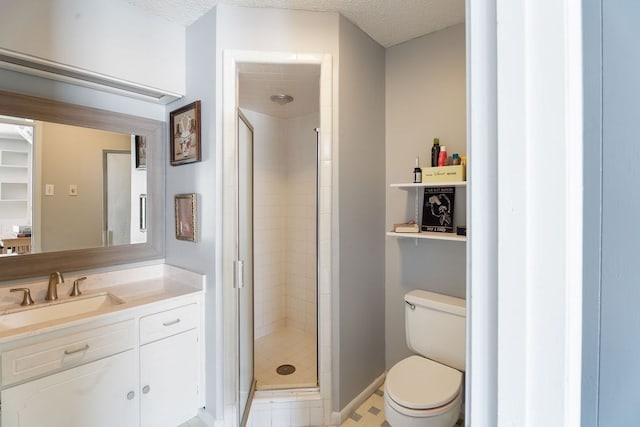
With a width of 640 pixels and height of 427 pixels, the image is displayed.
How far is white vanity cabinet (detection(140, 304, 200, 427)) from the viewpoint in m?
1.49

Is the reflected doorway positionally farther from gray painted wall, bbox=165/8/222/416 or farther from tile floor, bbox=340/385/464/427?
tile floor, bbox=340/385/464/427

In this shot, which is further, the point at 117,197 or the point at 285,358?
the point at 285,358

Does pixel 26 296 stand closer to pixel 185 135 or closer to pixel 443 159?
pixel 185 135

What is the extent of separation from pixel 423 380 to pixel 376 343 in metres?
0.55

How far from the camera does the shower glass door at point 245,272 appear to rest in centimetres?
167

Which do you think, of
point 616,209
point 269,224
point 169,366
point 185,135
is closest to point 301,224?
point 269,224

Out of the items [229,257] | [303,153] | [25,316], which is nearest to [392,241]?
[229,257]

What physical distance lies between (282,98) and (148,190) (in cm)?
121

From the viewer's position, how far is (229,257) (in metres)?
1.62

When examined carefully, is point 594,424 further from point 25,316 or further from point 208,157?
point 25,316

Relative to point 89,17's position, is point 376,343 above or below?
below

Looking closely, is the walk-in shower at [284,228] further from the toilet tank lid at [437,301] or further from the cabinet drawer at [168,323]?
the toilet tank lid at [437,301]

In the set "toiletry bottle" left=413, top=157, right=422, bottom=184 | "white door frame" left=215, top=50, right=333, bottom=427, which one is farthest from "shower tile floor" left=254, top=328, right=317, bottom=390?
"toiletry bottle" left=413, top=157, right=422, bottom=184

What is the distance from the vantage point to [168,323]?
158cm
